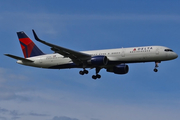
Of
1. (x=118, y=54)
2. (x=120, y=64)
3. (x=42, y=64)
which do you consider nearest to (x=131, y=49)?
(x=118, y=54)

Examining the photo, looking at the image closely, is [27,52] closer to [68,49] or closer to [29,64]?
[29,64]

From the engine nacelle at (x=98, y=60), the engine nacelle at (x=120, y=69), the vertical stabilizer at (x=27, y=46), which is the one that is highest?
the vertical stabilizer at (x=27, y=46)


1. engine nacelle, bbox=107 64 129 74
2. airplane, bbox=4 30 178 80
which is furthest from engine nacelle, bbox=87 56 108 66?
engine nacelle, bbox=107 64 129 74

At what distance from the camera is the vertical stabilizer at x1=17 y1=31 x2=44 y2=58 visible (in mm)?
77812

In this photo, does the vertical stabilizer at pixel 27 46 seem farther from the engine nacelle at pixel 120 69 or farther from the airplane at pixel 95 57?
the engine nacelle at pixel 120 69

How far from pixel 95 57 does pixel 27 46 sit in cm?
1678

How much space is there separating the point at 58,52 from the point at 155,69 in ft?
52.2

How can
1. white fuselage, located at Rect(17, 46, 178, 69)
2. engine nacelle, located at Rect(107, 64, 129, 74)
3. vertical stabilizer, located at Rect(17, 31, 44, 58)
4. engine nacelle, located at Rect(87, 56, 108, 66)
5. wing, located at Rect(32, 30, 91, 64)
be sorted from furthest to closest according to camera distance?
vertical stabilizer, located at Rect(17, 31, 44, 58) < engine nacelle, located at Rect(107, 64, 129, 74) < engine nacelle, located at Rect(87, 56, 108, 66) < wing, located at Rect(32, 30, 91, 64) < white fuselage, located at Rect(17, 46, 178, 69)

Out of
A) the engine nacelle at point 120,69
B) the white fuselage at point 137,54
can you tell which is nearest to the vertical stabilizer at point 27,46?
the white fuselage at point 137,54

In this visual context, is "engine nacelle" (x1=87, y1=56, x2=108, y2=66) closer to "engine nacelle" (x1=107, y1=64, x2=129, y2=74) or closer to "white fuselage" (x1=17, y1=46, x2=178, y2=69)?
"white fuselage" (x1=17, y1=46, x2=178, y2=69)

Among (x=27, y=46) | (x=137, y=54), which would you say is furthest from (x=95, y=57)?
(x=27, y=46)

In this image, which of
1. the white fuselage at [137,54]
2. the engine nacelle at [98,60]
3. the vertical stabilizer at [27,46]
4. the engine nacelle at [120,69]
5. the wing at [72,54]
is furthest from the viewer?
the vertical stabilizer at [27,46]

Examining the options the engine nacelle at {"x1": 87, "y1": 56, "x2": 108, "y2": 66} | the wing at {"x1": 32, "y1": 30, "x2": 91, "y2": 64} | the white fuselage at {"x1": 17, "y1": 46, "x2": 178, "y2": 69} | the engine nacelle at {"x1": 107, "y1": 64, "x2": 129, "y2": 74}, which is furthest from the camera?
the engine nacelle at {"x1": 107, "y1": 64, "x2": 129, "y2": 74}

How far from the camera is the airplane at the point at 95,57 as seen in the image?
66250 millimetres
